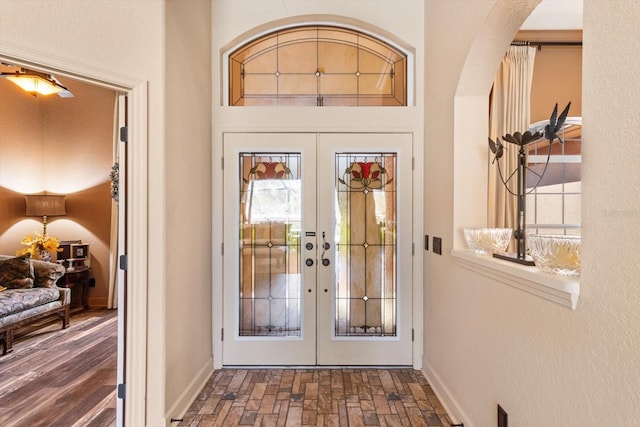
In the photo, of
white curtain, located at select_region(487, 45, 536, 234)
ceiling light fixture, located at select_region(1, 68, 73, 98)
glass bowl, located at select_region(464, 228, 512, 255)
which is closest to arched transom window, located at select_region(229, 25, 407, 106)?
white curtain, located at select_region(487, 45, 536, 234)

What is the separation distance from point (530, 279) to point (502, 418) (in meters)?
0.80

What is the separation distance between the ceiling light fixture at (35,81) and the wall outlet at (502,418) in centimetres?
463

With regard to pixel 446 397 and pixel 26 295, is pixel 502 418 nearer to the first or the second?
pixel 446 397

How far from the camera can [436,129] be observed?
108 inches

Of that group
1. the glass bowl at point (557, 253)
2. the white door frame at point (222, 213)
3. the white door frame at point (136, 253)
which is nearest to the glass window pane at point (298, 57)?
the white door frame at point (222, 213)

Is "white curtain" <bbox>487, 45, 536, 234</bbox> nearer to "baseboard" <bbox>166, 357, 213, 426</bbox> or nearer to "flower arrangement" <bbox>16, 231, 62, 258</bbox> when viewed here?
"baseboard" <bbox>166, 357, 213, 426</bbox>

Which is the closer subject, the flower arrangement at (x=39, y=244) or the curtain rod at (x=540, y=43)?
the curtain rod at (x=540, y=43)

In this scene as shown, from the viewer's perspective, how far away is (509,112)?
346cm

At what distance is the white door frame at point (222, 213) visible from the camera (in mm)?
3078

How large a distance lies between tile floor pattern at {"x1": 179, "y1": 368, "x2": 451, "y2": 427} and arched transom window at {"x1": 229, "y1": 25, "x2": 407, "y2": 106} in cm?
242

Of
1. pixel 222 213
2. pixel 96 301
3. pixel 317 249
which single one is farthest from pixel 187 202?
pixel 96 301

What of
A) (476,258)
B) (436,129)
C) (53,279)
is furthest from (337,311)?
(53,279)

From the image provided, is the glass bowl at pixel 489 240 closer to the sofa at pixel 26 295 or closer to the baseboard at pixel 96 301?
the sofa at pixel 26 295

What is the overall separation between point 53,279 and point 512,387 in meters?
4.84
